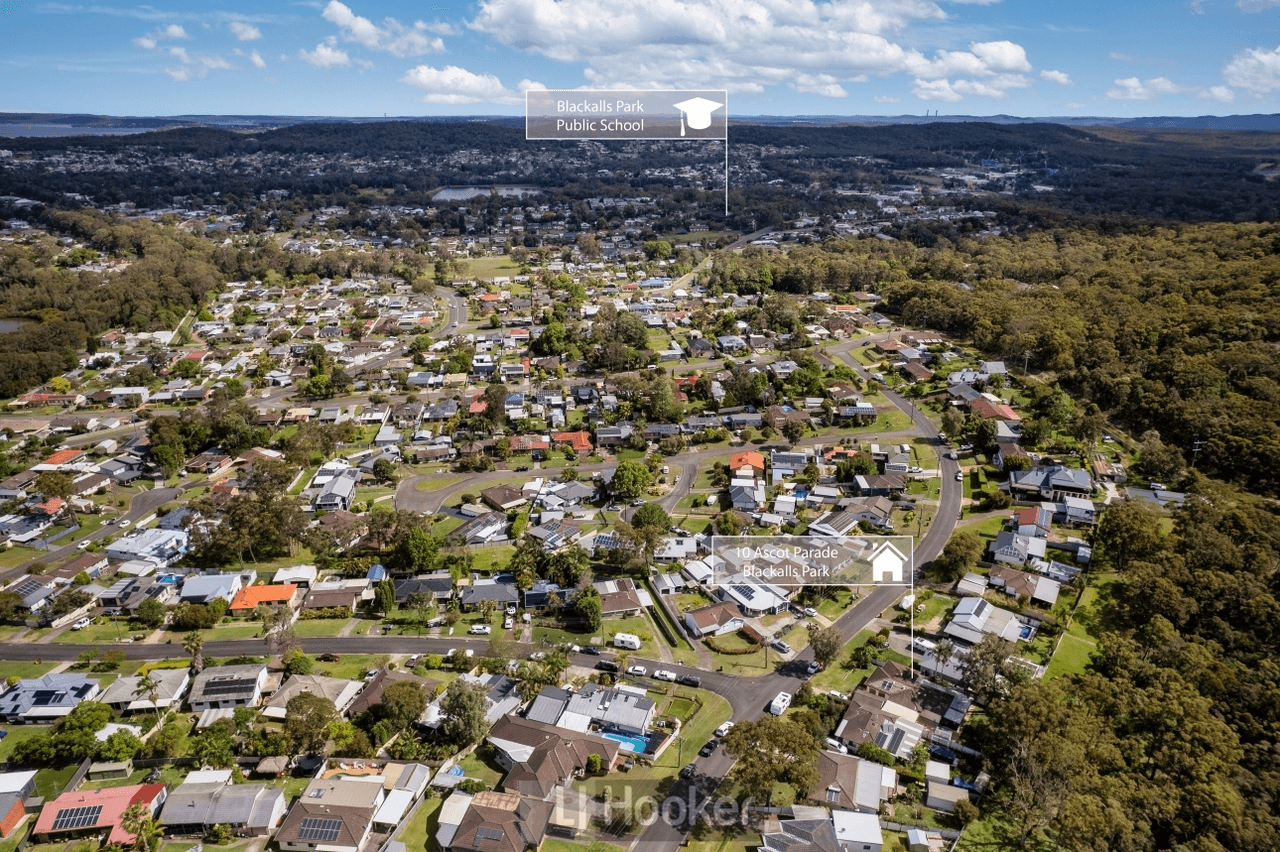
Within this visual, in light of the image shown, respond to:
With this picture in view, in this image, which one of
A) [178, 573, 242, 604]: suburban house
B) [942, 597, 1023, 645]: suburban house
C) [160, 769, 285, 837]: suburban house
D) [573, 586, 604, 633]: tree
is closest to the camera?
[160, 769, 285, 837]: suburban house

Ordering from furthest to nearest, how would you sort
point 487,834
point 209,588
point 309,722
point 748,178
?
1. point 748,178
2. point 209,588
3. point 309,722
4. point 487,834

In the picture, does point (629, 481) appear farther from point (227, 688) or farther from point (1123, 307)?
point (1123, 307)

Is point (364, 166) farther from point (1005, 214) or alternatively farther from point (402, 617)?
point (402, 617)

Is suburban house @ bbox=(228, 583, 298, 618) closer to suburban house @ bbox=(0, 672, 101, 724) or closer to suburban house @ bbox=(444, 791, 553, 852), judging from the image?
suburban house @ bbox=(0, 672, 101, 724)

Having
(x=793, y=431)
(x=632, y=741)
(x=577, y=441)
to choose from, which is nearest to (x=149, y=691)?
(x=632, y=741)

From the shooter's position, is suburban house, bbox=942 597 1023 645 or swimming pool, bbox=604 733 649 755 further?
suburban house, bbox=942 597 1023 645

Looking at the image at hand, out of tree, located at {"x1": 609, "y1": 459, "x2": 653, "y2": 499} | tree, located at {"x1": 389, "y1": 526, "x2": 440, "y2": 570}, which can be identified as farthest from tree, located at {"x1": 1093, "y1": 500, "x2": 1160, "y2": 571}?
tree, located at {"x1": 389, "y1": 526, "x2": 440, "y2": 570}

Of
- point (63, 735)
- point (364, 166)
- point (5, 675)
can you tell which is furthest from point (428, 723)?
point (364, 166)

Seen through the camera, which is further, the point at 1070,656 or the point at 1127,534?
the point at 1127,534
